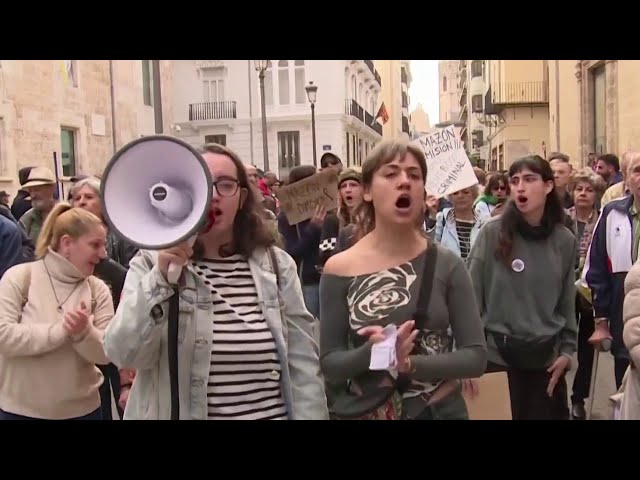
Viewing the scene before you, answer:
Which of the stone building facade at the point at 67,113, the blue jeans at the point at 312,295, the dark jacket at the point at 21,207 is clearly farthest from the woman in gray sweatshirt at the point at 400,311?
the stone building facade at the point at 67,113

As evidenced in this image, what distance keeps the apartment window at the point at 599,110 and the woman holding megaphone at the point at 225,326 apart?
1599 centimetres

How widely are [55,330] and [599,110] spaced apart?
17062mm

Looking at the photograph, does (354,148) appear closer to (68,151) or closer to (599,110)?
(68,151)

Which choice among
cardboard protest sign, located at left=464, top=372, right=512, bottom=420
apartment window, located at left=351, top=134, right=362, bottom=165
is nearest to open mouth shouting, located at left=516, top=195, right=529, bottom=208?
cardboard protest sign, located at left=464, top=372, right=512, bottom=420

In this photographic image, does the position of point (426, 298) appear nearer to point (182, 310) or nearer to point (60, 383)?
point (182, 310)

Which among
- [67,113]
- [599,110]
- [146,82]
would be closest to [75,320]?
[599,110]

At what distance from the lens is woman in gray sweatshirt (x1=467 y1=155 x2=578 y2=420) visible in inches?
151

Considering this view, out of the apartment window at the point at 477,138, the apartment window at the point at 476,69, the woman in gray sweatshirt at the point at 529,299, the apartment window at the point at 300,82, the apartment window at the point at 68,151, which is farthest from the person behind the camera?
the apartment window at the point at 477,138

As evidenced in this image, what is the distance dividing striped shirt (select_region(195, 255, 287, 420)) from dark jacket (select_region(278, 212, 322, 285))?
392 centimetres

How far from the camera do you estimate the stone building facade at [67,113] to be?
1811 cm

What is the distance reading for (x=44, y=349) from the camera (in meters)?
3.29

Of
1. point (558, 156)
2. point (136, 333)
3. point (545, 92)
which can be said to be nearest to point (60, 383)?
point (136, 333)

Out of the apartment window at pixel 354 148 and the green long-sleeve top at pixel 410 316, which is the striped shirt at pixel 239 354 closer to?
the green long-sleeve top at pixel 410 316

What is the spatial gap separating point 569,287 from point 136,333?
2.45m
